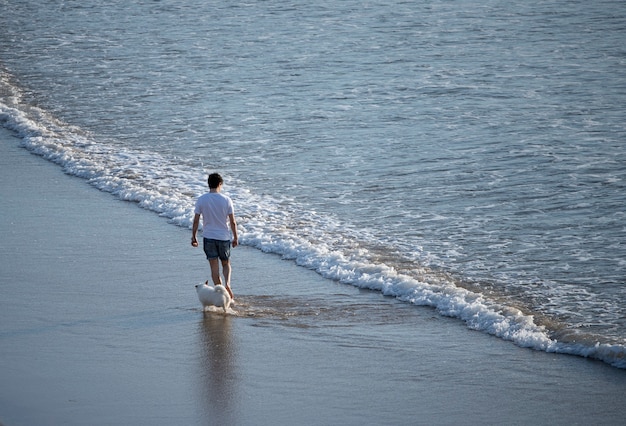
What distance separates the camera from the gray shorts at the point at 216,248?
32.9 ft

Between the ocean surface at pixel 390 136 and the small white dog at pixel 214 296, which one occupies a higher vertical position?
the ocean surface at pixel 390 136

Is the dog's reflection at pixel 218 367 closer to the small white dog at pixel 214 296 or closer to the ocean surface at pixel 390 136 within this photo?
the small white dog at pixel 214 296

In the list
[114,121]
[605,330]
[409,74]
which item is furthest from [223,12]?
[605,330]

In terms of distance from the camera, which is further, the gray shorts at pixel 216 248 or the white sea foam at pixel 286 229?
the gray shorts at pixel 216 248

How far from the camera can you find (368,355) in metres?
8.54

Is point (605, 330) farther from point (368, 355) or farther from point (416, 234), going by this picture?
point (416, 234)

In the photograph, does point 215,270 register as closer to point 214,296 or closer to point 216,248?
point 216,248

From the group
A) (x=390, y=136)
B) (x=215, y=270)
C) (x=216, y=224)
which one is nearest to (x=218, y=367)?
(x=215, y=270)

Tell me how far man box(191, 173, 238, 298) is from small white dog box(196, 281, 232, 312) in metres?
0.54

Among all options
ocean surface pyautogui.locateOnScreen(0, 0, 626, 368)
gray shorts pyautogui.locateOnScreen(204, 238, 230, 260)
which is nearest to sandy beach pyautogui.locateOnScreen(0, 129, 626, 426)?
gray shorts pyautogui.locateOnScreen(204, 238, 230, 260)

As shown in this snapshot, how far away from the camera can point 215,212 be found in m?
9.95

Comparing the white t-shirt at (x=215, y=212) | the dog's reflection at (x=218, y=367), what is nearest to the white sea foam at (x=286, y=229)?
the white t-shirt at (x=215, y=212)

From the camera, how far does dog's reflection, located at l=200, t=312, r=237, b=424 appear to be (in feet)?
23.9

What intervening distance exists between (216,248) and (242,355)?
1902 millimetres
